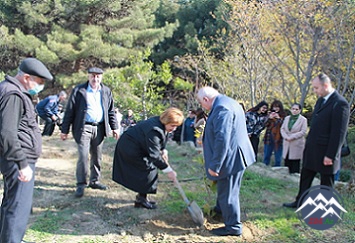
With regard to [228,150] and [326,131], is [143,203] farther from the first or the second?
[326,131]

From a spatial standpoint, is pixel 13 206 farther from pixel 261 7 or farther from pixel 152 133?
pixel 261 7

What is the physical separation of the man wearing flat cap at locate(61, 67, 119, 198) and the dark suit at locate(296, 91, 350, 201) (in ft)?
8.09

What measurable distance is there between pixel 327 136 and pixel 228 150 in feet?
3.98

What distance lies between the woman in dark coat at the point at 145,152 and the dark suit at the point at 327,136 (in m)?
1.46

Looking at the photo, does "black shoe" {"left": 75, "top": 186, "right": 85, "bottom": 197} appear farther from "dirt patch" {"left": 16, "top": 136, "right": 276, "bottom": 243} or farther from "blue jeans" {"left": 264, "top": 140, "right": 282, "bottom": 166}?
"blue jeans" {"left": 264, "top": 140, "right": 282, "bottom": 166}

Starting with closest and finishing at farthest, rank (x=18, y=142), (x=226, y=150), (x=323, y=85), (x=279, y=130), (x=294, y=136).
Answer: (x=18, y=142) → (x=226, y=150) → (x=323, y=85) → (x=294, y=136) → (x=279, y=130)

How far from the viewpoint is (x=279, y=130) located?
6.64m

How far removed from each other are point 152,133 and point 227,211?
1.08 meters

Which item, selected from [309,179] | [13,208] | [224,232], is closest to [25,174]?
[13,208]

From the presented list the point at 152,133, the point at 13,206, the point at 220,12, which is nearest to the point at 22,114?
the point at 13,206

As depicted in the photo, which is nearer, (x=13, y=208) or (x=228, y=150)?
(x=13, y=208)

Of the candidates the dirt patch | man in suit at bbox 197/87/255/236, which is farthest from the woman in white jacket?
man in suit at bbox 197/87/255/236

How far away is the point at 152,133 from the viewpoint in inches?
145

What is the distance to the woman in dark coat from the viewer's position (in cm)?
367
